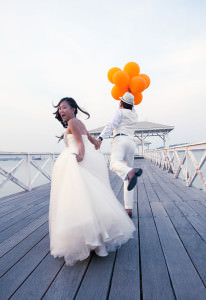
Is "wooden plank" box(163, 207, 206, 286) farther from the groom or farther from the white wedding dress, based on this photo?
the groom

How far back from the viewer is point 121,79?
299cm

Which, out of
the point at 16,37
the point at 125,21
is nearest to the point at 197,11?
the point at 125,21

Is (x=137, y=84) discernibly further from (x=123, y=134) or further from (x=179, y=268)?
(x=179, y=268)

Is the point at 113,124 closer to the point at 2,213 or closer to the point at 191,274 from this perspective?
the point at 191,274

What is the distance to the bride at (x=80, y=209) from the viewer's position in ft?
4.49

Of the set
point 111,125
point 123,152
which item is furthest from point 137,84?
point 123,152

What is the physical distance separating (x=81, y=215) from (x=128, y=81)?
254cm

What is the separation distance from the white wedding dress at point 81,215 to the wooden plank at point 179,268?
0.43m

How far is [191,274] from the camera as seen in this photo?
4.04 feet

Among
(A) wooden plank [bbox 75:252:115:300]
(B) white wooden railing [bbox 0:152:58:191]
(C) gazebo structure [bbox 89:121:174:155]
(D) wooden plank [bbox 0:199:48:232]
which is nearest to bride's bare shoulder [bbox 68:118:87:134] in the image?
(A) wooden plank [bbox 75:252:115:300]

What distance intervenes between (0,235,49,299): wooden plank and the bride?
0.22 metres

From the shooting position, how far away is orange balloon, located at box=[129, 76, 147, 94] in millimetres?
2959

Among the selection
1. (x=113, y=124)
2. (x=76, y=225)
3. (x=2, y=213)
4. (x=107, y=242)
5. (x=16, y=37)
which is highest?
(x=16, y=37)

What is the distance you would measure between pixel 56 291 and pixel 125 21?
736 cm
